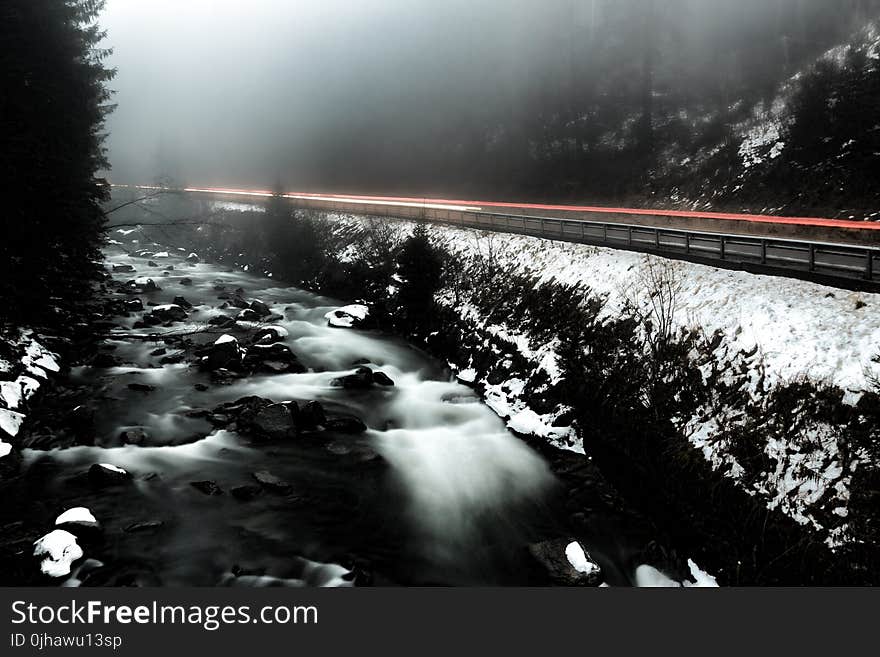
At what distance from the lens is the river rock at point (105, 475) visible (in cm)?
1164

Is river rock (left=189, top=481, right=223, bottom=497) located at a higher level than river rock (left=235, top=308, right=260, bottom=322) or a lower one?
lower

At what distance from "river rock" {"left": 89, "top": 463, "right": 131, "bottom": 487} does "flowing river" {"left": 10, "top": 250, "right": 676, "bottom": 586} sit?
21 centimetres

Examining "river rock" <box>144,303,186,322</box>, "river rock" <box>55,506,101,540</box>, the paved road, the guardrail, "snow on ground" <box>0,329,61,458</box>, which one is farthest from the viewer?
"river rock" <box>144,303,186,322</box>

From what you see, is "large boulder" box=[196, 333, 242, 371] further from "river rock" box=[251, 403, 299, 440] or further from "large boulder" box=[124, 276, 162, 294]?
"large boulder" box=[124, 276, 162, 294]

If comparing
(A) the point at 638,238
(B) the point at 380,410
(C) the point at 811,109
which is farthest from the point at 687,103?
(B) the point at 380,410

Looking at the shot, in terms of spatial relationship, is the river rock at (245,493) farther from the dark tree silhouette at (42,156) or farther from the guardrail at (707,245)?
the guardrail at (707,245)

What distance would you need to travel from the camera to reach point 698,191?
39500 millimetres

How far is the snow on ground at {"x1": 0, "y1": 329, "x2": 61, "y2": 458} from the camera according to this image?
505 inches

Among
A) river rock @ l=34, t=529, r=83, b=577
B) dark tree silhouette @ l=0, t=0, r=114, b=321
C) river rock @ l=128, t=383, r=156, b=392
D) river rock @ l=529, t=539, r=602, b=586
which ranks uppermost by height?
dark tree silhouette @ l=0, t=0, r=114, b=321

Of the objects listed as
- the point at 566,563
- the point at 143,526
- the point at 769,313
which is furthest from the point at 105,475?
the point at 769,313

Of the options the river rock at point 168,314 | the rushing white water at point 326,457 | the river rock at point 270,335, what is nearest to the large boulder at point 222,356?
the rushing white water at point 326,457

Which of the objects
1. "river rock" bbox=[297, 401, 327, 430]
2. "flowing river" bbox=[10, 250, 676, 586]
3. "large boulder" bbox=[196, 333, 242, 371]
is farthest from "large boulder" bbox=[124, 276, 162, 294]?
"river rock" bbox=[297, 401, 327, 430]

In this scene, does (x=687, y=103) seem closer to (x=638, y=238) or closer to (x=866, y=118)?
(x=866, y=118)

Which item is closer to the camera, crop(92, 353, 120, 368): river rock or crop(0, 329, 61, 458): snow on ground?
crop(0, 329, 61, 458): snow on ground
